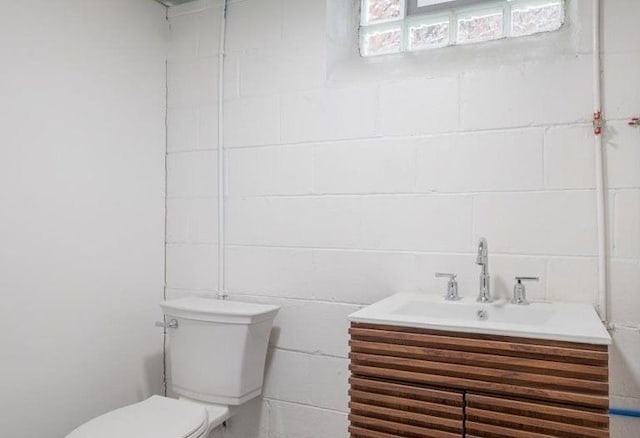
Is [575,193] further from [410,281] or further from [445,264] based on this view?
[410,281]

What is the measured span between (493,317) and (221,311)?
1038mm

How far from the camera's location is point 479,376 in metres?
1.27

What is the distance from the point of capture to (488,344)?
1268 millimetres

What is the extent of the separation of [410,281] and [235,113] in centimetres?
113

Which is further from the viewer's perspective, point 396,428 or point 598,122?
point 598,122

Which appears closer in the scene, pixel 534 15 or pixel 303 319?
pixel 534 15

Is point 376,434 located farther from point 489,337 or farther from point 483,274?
point 483,274

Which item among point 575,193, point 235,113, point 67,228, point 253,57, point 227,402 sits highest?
point 253,57

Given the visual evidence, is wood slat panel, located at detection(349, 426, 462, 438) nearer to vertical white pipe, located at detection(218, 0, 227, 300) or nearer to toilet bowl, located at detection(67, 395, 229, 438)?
toilet bowl, located at detection(67, 395, 229, 438)

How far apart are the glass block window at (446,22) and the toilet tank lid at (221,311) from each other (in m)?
1.20

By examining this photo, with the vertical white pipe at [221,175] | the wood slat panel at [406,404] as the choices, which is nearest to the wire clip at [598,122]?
the wood slat panel at [406,404]

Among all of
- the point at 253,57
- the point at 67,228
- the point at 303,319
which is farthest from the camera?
the point at 253,57

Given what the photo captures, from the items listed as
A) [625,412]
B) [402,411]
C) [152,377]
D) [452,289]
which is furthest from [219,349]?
[625,412]

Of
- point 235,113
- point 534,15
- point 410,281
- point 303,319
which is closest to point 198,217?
point 235,113
